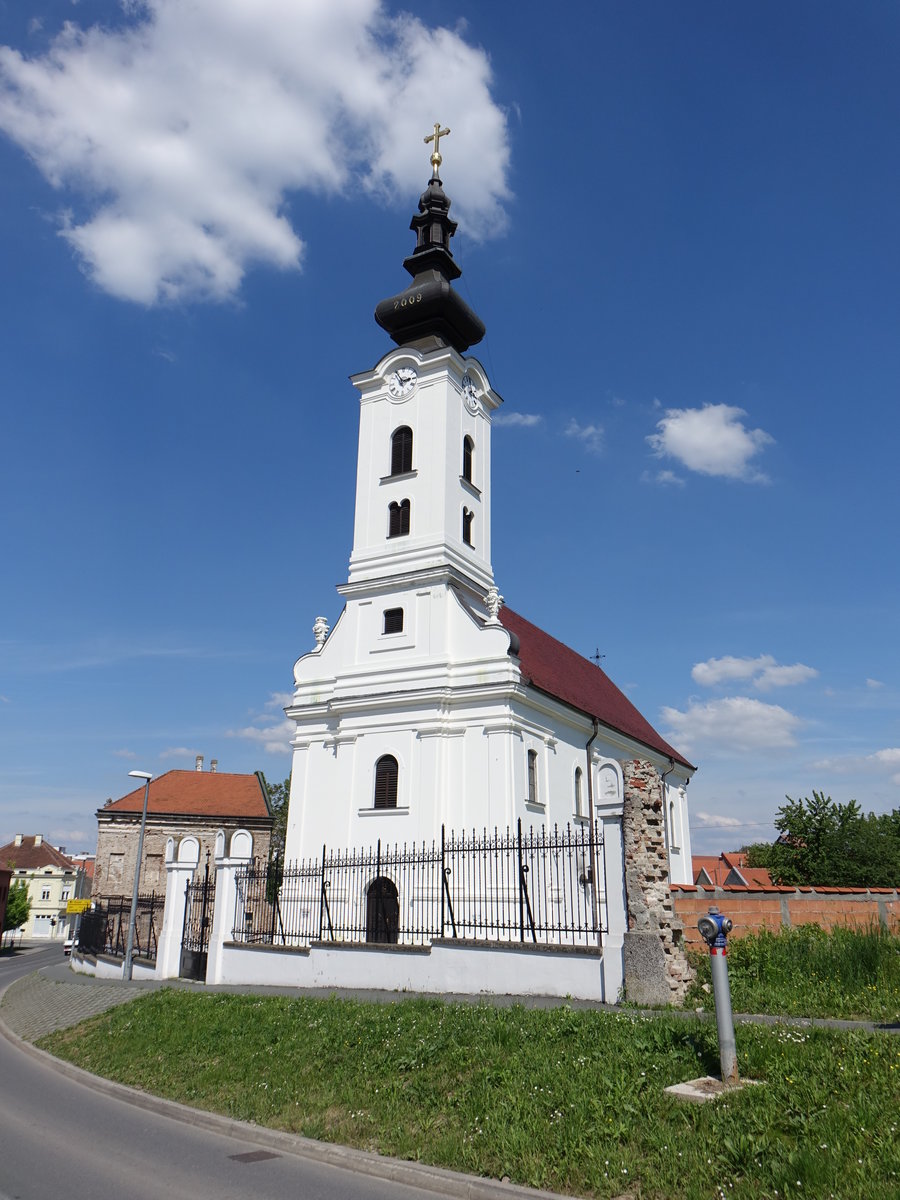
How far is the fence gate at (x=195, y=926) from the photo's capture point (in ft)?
63.9

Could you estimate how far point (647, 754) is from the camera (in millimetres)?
34875

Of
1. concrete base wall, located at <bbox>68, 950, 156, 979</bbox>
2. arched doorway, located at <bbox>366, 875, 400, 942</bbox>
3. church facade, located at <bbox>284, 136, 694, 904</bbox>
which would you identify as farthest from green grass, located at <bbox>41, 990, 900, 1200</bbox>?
church facade, located at <bbox>284, 136, 694, 904</bbox>

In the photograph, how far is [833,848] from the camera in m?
32.0

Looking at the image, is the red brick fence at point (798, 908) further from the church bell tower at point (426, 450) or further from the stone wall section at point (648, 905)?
the church bell tower at point (426, 450)

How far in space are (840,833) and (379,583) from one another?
19.7m

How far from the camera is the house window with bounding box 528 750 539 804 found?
23.6 m

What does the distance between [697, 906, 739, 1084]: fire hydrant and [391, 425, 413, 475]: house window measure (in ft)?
69.6

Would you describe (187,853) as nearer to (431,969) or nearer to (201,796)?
(431,969)

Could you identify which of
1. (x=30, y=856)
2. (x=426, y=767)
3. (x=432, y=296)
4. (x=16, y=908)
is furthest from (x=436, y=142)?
(x=30, y=856)

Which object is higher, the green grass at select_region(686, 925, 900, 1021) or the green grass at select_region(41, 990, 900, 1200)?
the green grass at select_region(686, 925, 900, 1021)

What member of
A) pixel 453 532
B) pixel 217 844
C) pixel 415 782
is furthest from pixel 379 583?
pixel 217 844

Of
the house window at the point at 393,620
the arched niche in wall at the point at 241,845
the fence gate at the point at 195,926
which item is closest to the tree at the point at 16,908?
the fence gate at the point at 195,926

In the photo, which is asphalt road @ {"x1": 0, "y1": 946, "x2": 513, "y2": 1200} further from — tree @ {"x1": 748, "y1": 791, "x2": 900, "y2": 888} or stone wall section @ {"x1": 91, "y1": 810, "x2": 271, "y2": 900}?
stone wall section @ {"x1": 91, "y1": 810, "x2": 271, "y2": 900}

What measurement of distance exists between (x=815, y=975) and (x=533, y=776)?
13.2 metres
